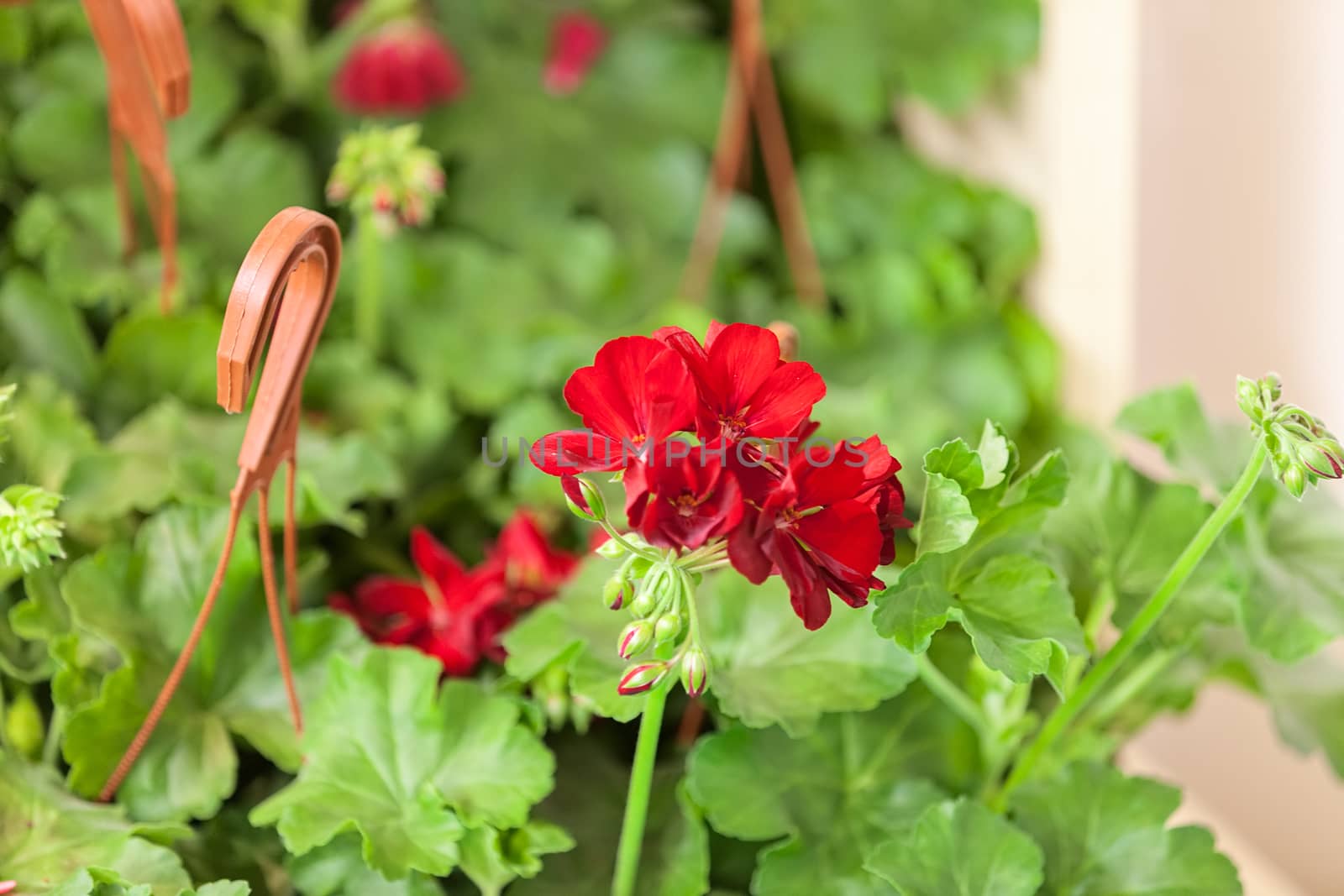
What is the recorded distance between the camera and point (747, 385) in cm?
43

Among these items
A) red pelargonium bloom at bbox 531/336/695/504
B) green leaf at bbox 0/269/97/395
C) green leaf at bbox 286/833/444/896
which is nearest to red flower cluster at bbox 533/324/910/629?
red pelargonium bloom at bbox 531/336/695/504

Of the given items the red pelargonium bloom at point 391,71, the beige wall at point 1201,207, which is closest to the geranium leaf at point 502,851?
the beige wall at point 1201,207

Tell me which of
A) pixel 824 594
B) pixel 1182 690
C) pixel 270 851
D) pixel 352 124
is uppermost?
pixel 352 124

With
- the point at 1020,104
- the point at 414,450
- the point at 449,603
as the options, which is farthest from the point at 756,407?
the point at 1020,104

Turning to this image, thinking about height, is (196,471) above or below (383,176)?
below

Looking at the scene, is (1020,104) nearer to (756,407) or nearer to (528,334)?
(528,334)

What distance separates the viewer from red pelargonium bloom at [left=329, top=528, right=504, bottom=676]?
637mm

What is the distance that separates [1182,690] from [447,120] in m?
0.76

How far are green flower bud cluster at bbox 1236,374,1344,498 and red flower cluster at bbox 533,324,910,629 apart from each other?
14cm

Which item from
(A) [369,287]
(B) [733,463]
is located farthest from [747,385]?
(A) [369,287]

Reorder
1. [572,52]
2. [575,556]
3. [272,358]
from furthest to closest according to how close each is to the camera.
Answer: [572,52], [575,556], [272,358]

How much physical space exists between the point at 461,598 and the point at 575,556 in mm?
105

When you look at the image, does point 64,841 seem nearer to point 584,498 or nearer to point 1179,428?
point 584,498

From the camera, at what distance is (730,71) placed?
1.09m
